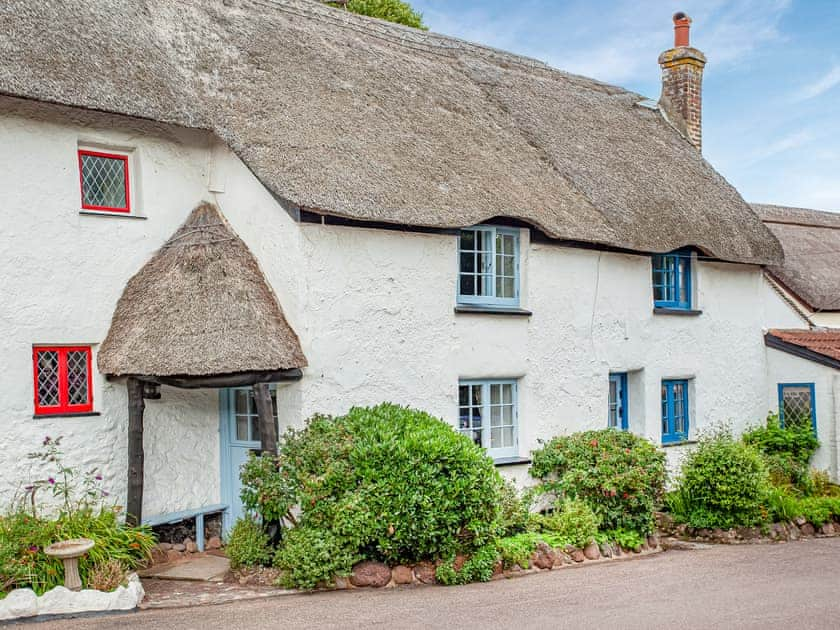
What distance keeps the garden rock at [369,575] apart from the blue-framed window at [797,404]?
9.45 meters

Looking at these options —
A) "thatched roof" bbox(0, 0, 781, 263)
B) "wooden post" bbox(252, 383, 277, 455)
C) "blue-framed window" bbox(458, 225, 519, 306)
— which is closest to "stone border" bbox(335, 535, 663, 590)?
"wooden post" bbox(252, 383, 277, 455)

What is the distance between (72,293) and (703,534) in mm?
8777

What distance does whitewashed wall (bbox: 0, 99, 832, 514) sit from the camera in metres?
10.2

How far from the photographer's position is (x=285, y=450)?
33.6 ft

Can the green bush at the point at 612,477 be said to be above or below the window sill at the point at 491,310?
below

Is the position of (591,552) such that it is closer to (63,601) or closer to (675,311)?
(675,311)

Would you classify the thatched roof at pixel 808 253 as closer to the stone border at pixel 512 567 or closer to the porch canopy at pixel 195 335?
the stone border at pixel 512 567

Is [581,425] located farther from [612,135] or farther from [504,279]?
[612,135]

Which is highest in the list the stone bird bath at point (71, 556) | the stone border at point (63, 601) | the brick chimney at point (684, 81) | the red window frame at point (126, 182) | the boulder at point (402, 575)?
the brick chimney at point (684, 81)

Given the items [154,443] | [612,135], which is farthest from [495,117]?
[154,443]

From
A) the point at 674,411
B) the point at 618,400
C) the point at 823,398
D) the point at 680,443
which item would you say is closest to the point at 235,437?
the point at 618,400

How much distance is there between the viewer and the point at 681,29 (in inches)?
744

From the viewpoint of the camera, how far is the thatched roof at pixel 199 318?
10.1m

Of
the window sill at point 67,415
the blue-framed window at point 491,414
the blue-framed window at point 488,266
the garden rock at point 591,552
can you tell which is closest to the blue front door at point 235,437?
the window sill at point 67,415
